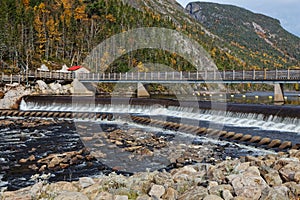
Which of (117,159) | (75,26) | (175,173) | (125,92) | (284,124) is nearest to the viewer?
(175,173)

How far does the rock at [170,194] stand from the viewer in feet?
24.0

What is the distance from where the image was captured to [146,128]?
961 inches

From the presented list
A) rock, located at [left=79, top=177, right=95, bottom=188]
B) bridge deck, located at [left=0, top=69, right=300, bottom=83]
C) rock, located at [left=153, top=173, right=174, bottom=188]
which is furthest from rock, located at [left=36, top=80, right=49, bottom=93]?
rock, located at [left=153, top=173, right=174, bottom=188]

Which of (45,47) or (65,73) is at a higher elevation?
(45,47)

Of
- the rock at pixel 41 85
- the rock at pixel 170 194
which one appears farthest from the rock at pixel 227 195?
the rock at pixel 41 85

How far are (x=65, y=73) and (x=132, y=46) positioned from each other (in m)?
31.7

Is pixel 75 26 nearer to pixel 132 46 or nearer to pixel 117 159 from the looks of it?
pixel 132 46

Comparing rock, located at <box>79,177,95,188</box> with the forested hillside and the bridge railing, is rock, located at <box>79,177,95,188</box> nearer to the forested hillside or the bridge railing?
the bridge railing

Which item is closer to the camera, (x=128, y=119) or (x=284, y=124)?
(x=284, y=124)

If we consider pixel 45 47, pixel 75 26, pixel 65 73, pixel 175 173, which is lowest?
pixel 175 173

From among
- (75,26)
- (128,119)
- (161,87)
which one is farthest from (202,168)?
(75,26)

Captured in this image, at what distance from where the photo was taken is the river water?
13.6 meters

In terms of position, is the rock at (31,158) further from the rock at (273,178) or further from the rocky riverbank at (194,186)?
the rock at (273,178)

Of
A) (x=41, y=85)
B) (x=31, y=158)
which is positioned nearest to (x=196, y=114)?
(x=31, y=158)
